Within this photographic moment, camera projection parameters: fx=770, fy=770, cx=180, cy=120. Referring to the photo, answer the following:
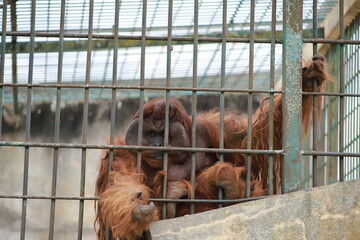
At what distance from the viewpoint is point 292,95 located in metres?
3.67

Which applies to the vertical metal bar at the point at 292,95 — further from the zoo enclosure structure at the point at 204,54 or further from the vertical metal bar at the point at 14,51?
the vertical metal bar at the point at 14,51

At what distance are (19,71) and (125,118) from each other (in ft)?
5.33

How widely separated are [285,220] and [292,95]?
0.64m

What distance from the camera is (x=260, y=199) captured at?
342cm

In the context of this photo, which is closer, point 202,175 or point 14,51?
point 202,175

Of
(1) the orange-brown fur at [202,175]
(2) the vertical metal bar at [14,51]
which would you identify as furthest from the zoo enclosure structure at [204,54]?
(1) the orange-brown fur at [202,175]

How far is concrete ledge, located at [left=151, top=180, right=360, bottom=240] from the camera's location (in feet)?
11.0

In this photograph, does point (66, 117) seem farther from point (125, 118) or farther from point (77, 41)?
point (77, 41)

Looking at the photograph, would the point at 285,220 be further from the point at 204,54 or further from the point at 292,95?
Result: the point at 204,54

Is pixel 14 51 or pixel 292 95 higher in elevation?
pixel 14 51

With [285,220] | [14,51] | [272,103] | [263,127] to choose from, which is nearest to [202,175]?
[263,127]

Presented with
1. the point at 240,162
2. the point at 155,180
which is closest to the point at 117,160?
the point at 155,180

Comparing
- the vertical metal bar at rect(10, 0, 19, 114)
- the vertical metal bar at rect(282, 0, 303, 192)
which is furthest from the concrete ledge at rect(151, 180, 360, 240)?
the vertical metal bar at rect(10, 0, 19, 114)

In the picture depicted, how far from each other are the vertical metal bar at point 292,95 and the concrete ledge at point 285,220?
229 mm
